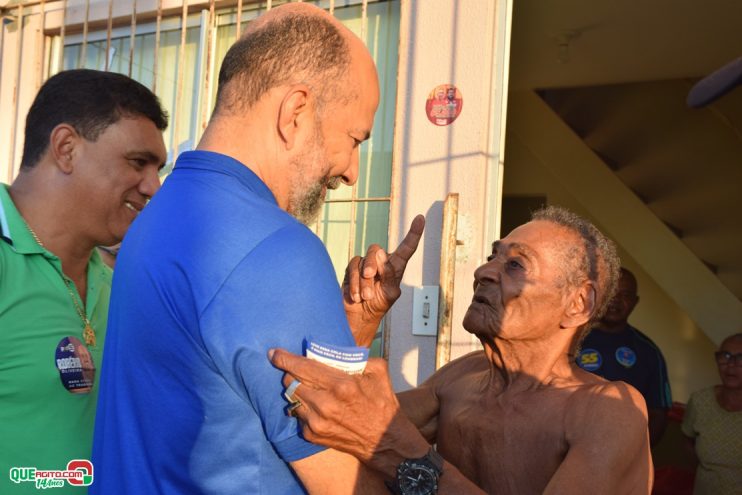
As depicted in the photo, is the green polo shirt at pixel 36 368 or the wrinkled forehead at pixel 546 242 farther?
the wrinkled forehead at pixel 546 242

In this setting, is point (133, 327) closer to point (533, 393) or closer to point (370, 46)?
point (533, 393)

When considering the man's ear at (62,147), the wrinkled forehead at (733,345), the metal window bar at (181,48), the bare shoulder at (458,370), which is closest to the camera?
the man's ear at (62,147)

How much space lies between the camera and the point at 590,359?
5070 millimetres

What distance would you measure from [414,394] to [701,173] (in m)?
6.23

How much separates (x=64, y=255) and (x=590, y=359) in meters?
3.62

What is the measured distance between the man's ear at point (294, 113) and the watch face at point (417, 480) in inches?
24.9

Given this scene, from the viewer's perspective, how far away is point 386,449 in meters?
1.47

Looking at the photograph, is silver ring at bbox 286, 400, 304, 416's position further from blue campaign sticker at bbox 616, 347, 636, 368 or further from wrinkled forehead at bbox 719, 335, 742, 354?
wrinkled forehead at bbox 719, 335, 742, 354

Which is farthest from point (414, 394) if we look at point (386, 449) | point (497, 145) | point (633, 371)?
point (633, 371)

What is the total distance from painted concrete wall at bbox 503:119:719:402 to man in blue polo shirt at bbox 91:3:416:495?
693 cm

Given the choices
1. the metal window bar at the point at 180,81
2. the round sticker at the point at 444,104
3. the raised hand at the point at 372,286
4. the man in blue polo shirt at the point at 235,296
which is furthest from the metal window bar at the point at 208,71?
the man in blue polo shirt at the point at 235,296

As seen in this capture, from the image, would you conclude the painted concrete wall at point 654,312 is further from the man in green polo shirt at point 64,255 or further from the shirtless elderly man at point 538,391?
the man in green polo shirt at point 64,255

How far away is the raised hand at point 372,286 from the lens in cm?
229

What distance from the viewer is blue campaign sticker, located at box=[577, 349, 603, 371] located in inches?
198
